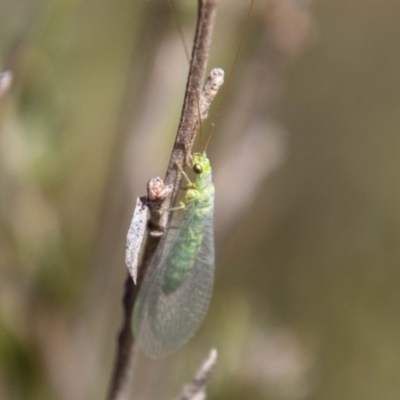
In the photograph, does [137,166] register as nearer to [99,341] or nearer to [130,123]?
[130,123]

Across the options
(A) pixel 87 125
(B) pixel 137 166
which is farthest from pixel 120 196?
(A) pixel 87 125

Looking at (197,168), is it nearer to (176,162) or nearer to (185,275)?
(185,275)

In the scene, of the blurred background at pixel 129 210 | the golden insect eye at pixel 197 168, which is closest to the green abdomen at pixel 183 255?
the golden insect eye at pixel 197 168

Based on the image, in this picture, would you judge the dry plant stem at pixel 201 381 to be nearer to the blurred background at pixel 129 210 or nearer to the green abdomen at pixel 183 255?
the green abdomen at pixel 183 255

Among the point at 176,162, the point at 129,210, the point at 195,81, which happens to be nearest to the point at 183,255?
the point at 129,210

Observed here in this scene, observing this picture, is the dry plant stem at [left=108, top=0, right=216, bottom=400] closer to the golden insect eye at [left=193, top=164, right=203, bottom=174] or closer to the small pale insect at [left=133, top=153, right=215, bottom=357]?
the small pale insect at [left=133, top=153, right=215, bottom=357]

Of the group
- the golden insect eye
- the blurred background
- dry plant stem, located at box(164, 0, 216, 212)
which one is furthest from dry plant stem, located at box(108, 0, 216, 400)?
the golden insect eye
